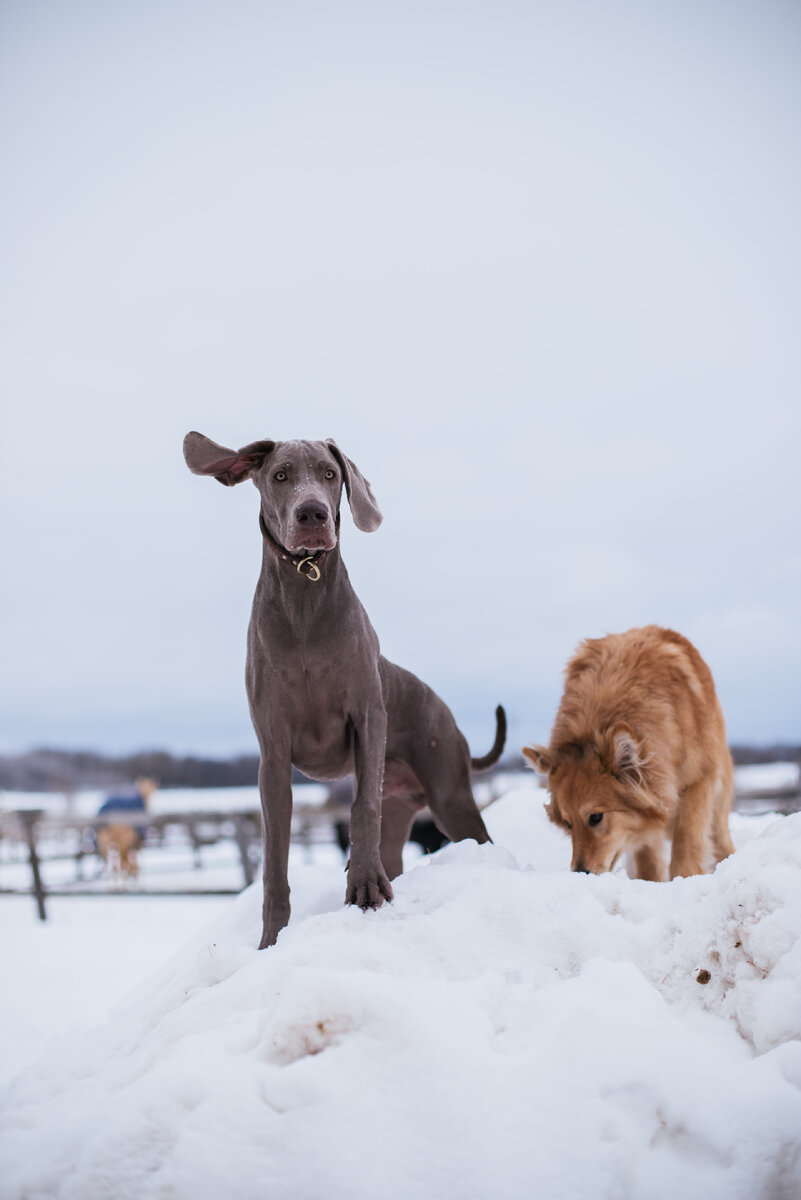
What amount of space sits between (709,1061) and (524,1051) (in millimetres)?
378

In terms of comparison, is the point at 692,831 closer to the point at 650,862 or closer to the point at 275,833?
the point at 650,862

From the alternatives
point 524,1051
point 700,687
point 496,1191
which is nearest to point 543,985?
point 524,1051

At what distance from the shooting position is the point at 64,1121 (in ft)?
5.21

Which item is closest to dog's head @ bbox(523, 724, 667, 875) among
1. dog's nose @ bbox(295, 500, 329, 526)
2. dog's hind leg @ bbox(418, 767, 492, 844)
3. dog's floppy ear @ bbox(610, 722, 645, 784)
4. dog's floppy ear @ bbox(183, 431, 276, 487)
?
dog's floppy ear @ bbox(610, 722, 645, 784)

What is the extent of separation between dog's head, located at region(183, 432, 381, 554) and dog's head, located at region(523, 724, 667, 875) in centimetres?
199

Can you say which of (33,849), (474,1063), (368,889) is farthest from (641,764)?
(33,849)

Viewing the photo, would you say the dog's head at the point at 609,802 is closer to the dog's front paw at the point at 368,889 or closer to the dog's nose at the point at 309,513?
the dog's front paw at the point at 368,889

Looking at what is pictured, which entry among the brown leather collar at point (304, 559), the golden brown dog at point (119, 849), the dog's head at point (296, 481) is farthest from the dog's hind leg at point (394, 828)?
the golden brown dog at point (119, 849)

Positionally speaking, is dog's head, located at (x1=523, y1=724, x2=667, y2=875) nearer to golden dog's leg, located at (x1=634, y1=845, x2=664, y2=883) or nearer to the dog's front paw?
golden dog's leg, located at (x1=634, y1=845, x2=664, y2=883)

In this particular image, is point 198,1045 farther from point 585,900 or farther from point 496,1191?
point 585,900

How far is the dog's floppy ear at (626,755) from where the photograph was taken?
3805 millimetres

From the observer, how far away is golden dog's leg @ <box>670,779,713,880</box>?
3859 millimetres

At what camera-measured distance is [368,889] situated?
2.46 meters

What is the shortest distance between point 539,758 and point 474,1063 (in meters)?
2.77
